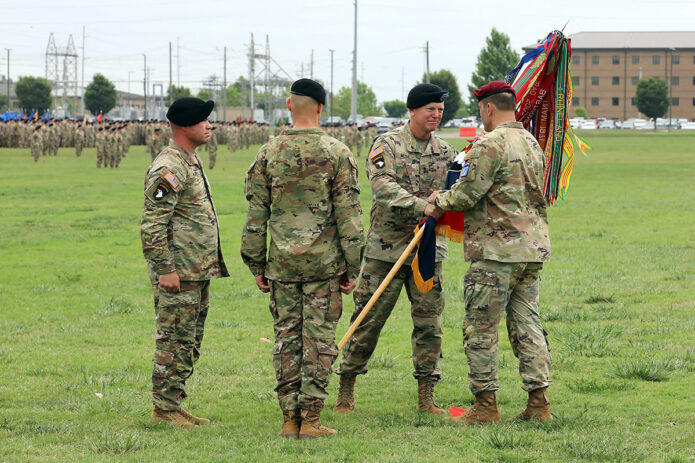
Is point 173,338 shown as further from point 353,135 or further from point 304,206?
point 353,135

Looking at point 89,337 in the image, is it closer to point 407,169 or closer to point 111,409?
point 111,409

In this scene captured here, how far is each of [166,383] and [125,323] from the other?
12.0 feet

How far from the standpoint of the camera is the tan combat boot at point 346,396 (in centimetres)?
622

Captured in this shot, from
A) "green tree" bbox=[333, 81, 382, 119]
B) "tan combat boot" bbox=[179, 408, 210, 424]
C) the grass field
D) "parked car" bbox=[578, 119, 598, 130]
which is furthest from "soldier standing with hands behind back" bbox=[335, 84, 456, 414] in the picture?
"green tree" bbox=[333, 81, 382, 119]

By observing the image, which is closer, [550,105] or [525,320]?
[525,320]

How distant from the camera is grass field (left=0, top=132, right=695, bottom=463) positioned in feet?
16.8

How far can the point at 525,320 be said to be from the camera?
5.79 m

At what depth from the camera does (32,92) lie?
293 ft

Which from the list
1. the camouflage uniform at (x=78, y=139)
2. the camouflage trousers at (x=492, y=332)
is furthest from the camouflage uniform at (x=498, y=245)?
the camouflage uniform at (x=78, y=139)

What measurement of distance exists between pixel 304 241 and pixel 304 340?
629mm

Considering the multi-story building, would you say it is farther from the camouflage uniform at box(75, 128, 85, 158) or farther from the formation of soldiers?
the camouflage uniform at box(75, 128, 85, 158)

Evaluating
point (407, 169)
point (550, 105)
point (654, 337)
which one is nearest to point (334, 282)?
point (407, 169)

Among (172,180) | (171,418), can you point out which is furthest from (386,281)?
(171,418)

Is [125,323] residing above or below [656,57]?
below
